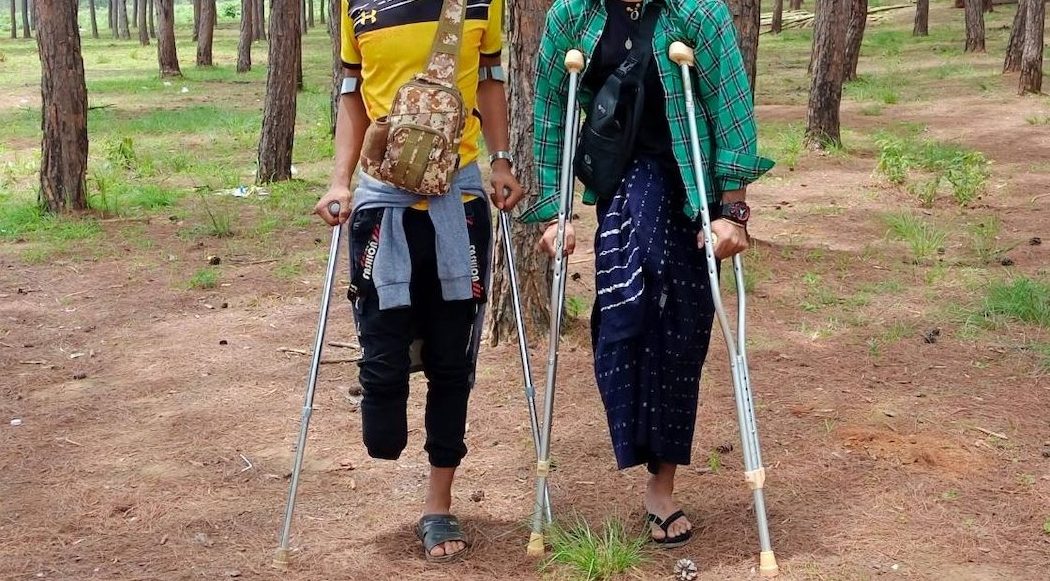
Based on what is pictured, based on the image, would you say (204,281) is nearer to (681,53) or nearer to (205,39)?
(681,53)

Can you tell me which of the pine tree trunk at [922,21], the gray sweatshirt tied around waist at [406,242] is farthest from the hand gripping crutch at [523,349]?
the pine tree trunk at [922,21]

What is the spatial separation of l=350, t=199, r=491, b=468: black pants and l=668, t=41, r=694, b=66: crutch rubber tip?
864 mm

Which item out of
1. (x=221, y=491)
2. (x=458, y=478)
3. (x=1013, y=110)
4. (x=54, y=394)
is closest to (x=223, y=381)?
(x=54, y=394)

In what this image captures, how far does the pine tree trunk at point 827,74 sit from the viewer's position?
13.1 metres

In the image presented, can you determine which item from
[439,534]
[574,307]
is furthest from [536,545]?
[574,307]

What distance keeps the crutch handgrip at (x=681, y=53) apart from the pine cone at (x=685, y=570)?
1.67m

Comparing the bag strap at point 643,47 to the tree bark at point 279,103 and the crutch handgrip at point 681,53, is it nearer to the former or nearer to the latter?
the crutch handgrip at point 681,53

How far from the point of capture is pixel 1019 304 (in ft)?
22.5

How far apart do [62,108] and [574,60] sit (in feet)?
26.1

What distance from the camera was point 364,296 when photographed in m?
3.92

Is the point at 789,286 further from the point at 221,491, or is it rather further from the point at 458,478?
the point at 221,491

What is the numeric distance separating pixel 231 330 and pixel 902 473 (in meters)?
4.38

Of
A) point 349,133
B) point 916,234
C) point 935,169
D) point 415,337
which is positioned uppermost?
point 349,133

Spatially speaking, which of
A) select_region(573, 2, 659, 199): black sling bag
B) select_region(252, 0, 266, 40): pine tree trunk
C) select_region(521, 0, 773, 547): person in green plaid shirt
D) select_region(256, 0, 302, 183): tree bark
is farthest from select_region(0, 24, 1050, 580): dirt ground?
select_region(252, 0, 266, 40): pine tree trunk
